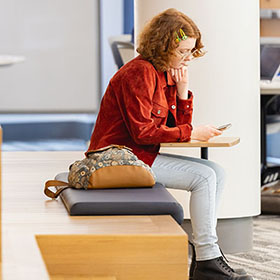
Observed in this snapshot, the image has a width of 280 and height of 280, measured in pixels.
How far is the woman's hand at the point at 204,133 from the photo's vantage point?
8.51ft

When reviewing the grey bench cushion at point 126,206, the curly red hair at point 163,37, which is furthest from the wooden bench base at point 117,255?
the curly red hair at point 163,37

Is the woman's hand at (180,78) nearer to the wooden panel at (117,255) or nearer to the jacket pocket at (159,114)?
the jacket pocket at (159,114)

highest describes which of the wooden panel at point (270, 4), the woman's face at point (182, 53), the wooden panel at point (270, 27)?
the wooden panel at point (270, 4)

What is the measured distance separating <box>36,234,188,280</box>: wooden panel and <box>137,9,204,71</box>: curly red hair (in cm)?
87

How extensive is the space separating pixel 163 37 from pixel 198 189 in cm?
61

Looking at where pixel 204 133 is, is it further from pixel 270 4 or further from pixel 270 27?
pixel 270 27

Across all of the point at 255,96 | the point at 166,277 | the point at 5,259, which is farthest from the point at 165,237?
the point at 255,96

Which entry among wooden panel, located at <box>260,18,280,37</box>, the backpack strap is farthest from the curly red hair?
wooden panel, located at <box>260,18,280,37</box>

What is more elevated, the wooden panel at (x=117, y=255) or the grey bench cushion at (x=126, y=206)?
the grey bench cushion at (x=126, y=206)

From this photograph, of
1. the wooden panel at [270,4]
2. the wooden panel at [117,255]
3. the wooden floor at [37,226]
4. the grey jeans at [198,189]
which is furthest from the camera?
the wooden panel at [270,4]

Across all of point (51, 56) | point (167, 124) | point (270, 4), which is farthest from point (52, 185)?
point (51, 56)

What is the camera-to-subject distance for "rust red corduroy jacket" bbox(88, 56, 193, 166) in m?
2.57

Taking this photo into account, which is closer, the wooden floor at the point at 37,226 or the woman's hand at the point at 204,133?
the wooden floor at the point at 37,226

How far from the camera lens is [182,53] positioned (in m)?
2.71
